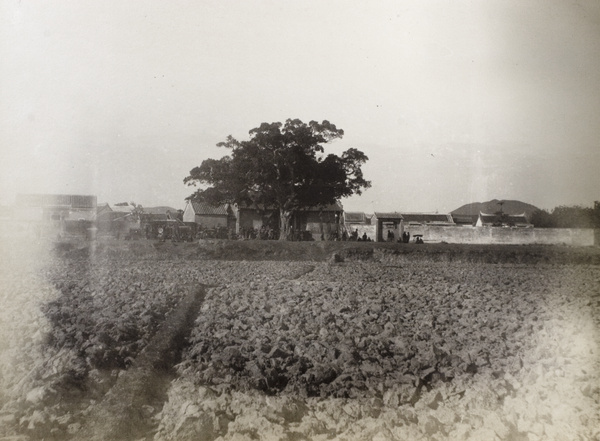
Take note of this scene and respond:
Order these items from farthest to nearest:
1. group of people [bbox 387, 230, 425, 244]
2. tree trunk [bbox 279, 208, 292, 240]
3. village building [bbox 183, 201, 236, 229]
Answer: village building [bbox 183, 201, 236, 229] < group of people [bbox 387, 230, 425, 244] < tree trunk [bbox 279, 208, 292, 240]

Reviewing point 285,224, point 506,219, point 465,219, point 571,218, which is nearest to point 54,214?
point 285,224

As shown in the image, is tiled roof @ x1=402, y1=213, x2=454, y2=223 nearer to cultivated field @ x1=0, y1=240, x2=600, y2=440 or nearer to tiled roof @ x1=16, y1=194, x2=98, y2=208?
tiled roof @ x1=16, y1=194, x2=98, y2=208

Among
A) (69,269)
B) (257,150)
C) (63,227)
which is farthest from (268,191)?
(69,269)

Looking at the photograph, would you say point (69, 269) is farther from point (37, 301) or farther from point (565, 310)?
point (565, 310)

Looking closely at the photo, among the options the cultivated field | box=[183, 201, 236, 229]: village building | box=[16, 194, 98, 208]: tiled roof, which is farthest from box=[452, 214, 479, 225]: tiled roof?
the cultivated field

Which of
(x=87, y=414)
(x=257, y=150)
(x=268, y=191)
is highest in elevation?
(x=257, y=150)

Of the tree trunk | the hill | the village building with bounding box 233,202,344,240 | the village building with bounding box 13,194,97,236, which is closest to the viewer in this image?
the village building with bounding box 13,194,97,236
